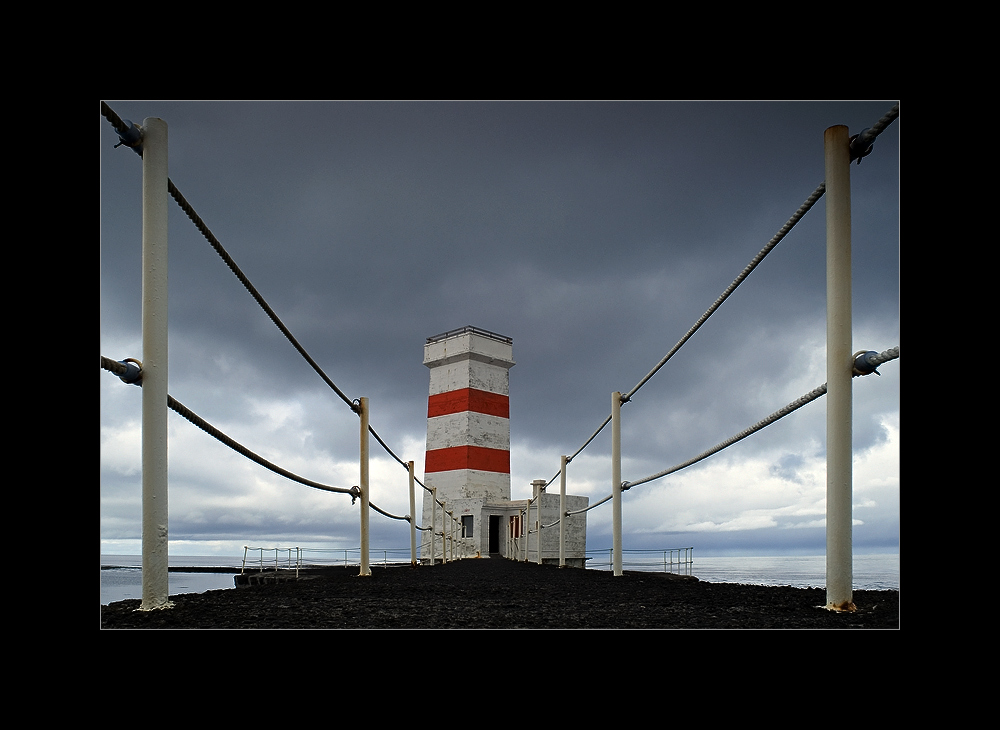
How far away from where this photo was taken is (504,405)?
19.3 m

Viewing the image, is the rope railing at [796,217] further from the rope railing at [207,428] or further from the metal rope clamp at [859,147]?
the rope railing at [207,428]

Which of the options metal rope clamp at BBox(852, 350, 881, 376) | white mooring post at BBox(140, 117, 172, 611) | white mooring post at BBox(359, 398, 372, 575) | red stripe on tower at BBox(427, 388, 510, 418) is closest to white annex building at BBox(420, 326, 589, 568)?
red stripe on tower at BBox(427, 388, 510, 418)

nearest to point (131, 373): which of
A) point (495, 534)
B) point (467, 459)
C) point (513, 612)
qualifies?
point (513, 612)

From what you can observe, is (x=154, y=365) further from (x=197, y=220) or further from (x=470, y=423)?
(x=470, y=423)

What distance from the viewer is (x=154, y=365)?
5.78 feet

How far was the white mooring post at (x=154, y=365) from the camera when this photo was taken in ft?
5.66

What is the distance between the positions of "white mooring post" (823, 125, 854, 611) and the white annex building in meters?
15.9

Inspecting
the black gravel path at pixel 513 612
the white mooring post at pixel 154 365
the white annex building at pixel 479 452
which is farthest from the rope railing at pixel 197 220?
the white annex building at pixel 479 452

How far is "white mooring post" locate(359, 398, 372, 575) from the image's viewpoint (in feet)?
14.8

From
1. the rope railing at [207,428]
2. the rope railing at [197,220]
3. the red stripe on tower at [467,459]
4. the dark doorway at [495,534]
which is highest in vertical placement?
the rope railing at [197,220]

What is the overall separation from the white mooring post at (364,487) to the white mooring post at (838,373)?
10.7ft
